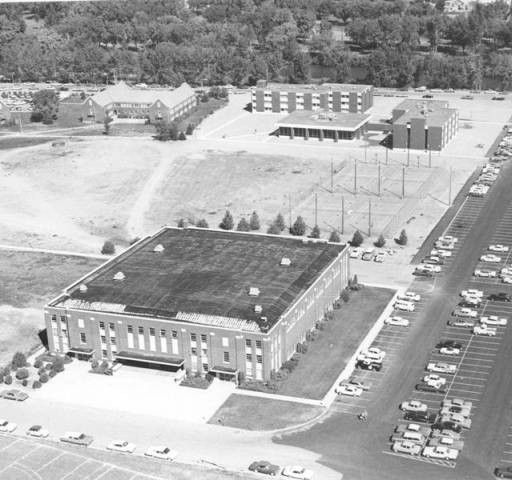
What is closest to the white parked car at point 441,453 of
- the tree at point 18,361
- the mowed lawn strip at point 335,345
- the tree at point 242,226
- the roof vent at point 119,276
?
the mowed lawn strip at point 335,345

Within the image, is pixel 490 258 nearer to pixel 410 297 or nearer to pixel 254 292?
pixel 410 297

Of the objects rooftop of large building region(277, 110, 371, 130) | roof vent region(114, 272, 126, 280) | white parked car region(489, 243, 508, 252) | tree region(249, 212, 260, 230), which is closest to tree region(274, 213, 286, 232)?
tree region(249, 212, 260, 230)

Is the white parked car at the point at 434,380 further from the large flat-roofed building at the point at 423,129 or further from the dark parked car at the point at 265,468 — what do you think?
the large flat-roofed building at the point at 423,129

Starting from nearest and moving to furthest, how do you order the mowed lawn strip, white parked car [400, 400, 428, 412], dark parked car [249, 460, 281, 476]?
1. dark parked car [249, 460, 281, 476]
2. white parked car [400, 400, 428, 412]
3. the mowed lawn strip

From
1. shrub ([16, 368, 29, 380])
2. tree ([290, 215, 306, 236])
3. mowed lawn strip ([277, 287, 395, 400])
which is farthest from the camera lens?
tree ([290, 215, 306, 236])

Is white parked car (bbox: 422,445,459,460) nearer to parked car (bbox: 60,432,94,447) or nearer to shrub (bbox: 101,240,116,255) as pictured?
parked car (bbox: 60,432,94,447)

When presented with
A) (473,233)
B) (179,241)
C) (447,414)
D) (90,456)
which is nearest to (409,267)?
(473,233)

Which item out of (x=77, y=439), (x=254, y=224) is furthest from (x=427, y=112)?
(x=77, y=439)
